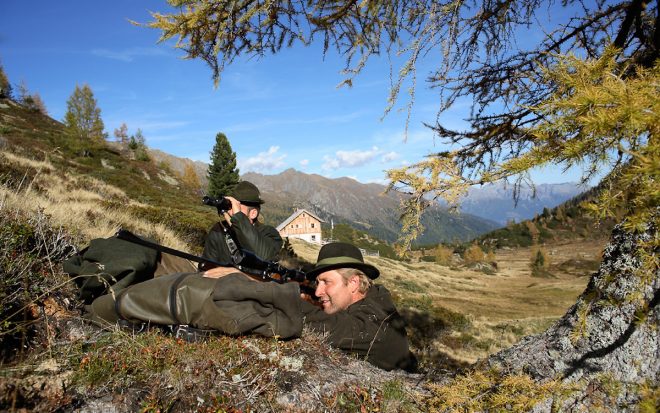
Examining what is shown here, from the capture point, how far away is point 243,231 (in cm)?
455

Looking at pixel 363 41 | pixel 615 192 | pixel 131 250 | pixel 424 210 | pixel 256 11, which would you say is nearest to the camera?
pixel 615 192

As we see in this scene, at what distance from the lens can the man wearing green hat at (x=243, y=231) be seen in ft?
15.0

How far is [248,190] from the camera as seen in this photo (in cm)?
549

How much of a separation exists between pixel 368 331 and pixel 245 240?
6.61 feet

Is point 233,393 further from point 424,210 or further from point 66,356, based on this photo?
point 424,210

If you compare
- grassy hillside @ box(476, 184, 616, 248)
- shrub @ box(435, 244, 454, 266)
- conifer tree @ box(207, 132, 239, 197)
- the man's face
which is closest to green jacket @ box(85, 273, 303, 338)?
the man's face

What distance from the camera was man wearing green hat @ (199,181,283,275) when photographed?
4.57 metres

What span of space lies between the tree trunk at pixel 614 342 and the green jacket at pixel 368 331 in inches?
54.1

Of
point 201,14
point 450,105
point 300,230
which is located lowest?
point 300,230

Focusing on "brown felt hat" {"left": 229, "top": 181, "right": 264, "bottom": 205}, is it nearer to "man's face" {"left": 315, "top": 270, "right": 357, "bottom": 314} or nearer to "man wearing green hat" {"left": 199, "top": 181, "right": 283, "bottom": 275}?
"man wearing green hat" {"left": 199, "top": 181, "right": 283, "bottom": 275}

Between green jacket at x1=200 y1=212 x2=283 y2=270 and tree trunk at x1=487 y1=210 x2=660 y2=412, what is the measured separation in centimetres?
322

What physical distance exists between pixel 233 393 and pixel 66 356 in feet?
3.76

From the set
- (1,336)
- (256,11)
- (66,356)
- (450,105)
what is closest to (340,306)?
(66,356)

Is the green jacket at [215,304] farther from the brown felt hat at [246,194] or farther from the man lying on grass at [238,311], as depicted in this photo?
the brown felt hat at [246,194]
